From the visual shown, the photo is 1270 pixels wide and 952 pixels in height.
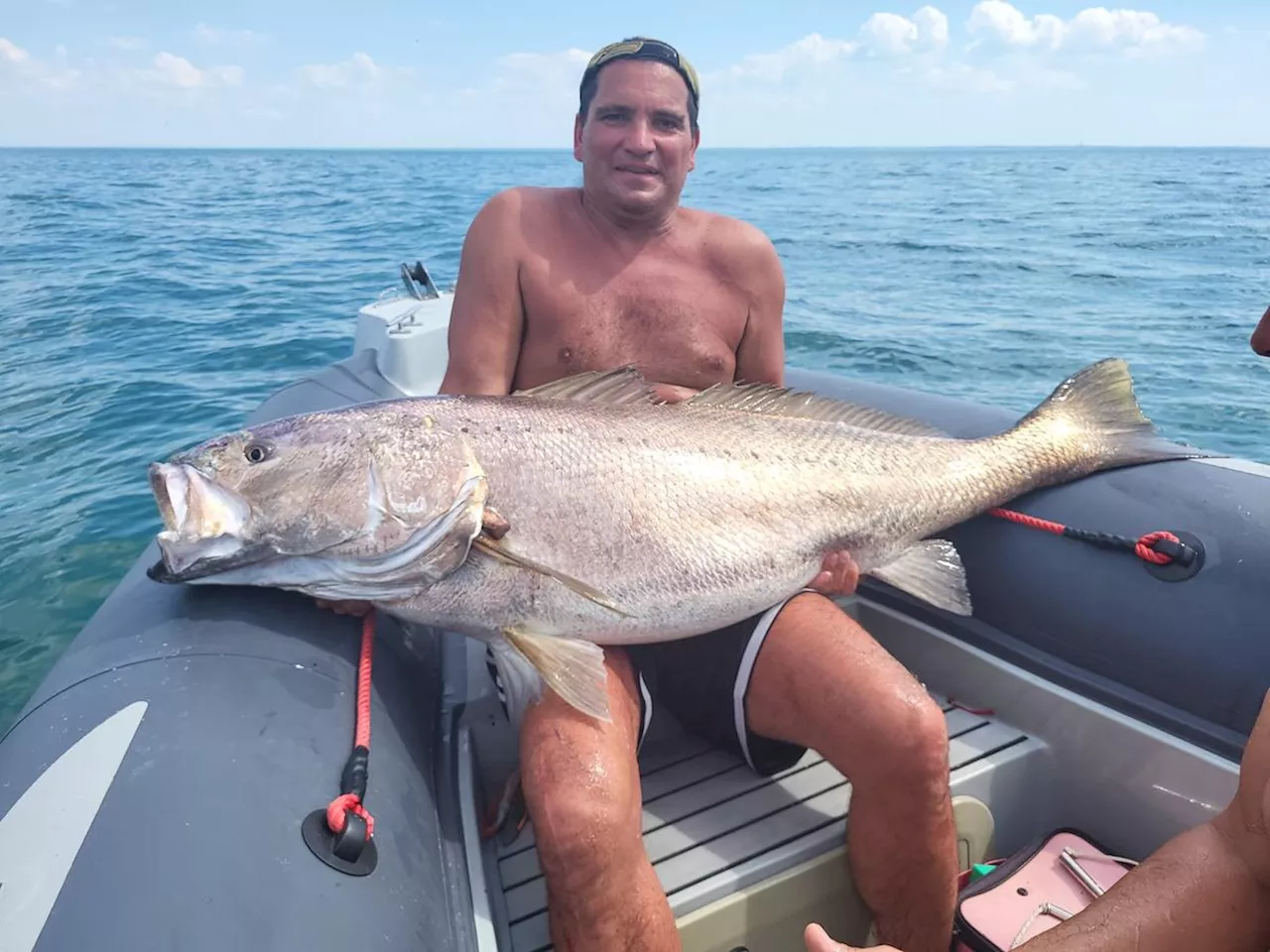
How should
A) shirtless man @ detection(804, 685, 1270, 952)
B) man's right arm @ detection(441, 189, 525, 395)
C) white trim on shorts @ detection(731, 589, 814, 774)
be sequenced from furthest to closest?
man's right arm @ detection(441, 189, 525, 395), white trim on shorts @ detection(731, 589, 814, 774), shirtless man @ detection(804, 685, 1270, 952)

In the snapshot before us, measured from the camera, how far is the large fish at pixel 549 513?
87.1 inches

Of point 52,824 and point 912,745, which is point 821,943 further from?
point 52,824

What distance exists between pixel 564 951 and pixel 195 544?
4.16 feet

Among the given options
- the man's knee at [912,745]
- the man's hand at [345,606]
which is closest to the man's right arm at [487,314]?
the man's hand at [345,606]

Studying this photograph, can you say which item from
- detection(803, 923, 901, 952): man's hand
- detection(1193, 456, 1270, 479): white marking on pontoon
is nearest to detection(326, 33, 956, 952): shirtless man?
detection(803, 923, 901, 952): man's hand

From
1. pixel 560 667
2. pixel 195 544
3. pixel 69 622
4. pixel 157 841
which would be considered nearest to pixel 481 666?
pixel 560 667

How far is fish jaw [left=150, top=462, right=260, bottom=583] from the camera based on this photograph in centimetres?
216

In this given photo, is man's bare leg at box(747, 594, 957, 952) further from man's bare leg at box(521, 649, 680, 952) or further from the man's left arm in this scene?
the man's left arm

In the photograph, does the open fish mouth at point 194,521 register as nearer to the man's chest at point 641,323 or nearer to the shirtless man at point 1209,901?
the man's chest at point 641,323

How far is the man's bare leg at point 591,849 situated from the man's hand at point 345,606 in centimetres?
61

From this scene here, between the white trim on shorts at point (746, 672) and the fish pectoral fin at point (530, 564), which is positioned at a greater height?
the fish pectoral fin at point (530, 564)

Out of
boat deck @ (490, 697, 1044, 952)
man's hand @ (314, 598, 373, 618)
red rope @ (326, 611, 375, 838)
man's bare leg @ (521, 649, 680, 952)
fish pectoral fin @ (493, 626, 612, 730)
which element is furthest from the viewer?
man's hand @ (314, 598, 373, 618)

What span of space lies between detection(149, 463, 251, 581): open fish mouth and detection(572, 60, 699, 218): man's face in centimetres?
151

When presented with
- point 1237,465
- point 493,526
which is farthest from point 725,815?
point 1237,465
